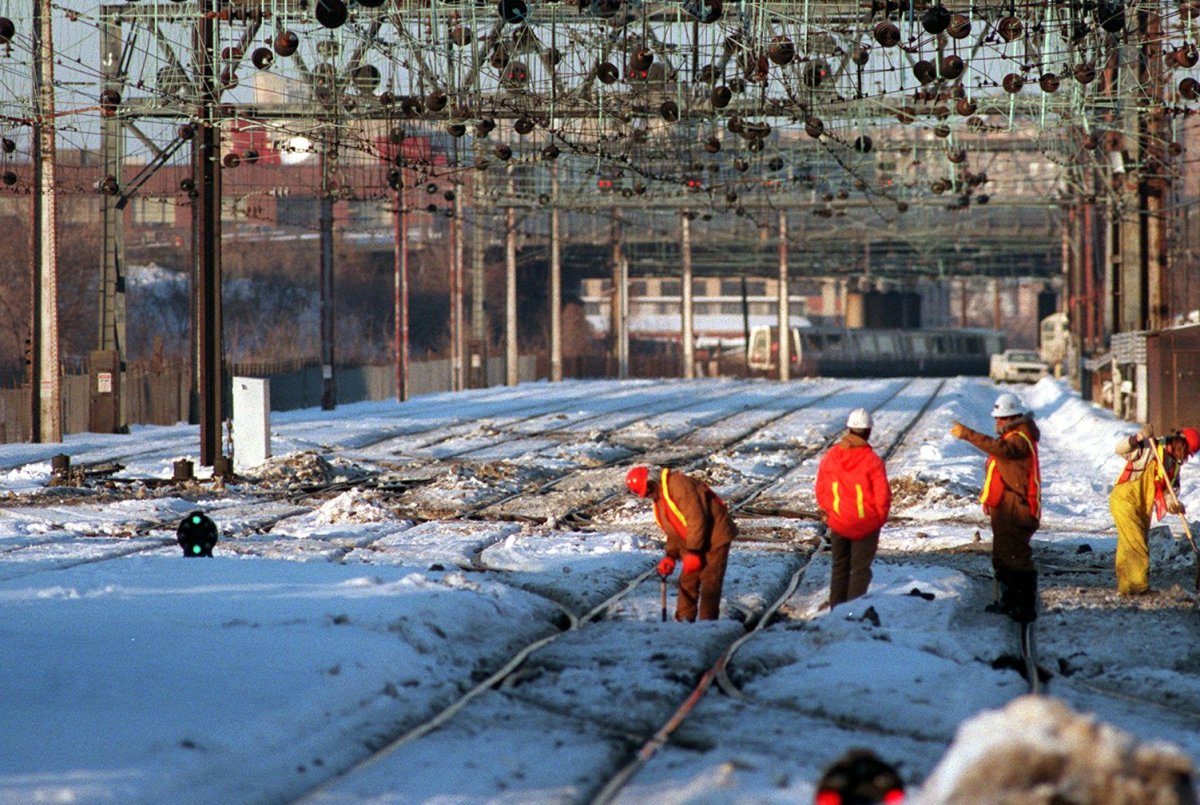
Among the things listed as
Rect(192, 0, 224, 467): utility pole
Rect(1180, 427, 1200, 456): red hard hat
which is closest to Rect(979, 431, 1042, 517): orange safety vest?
Rect(1180, 427, 1200, 456): red hard hat

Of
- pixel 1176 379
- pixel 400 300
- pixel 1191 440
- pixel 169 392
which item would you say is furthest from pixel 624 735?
pixel 400 300

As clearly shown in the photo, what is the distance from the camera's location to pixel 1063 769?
5406 millimetres

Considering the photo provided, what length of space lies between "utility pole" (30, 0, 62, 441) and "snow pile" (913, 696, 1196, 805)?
1085 inches

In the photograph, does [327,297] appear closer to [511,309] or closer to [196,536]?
[511,309]

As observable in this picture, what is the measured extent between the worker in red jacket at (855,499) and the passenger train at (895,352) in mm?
87066

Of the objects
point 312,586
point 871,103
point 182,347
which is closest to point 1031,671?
point 312,586

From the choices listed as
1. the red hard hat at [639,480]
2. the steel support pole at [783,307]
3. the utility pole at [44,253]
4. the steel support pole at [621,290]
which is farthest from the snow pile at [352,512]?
the steel support pole at [783,307]

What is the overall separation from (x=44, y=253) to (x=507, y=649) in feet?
77.8

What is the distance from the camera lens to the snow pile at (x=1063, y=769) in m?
5.34

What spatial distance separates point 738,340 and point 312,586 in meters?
111

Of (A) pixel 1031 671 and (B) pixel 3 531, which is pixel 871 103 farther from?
(A) pixel 1031 671

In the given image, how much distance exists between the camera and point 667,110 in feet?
86.4

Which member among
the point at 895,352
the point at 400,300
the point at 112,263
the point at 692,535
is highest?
the point at 112,263

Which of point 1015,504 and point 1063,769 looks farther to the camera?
point 1015,504
